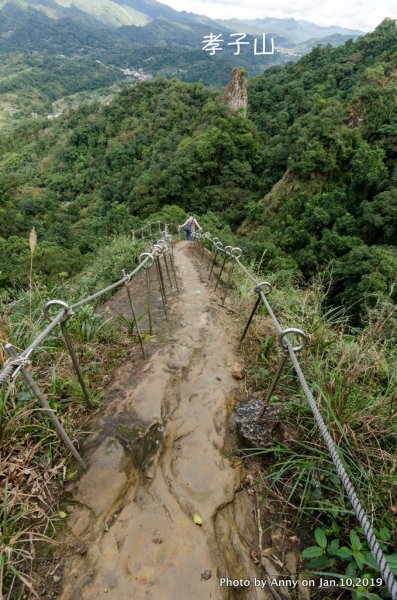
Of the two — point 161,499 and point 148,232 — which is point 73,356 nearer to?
point 161,499

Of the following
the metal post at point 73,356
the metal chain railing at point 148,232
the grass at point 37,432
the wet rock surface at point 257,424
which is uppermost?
the metal post at point 73,356

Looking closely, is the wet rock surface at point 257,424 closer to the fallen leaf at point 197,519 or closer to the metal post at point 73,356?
the fallen leaf at point 197,519

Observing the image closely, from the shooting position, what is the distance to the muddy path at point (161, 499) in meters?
1.74

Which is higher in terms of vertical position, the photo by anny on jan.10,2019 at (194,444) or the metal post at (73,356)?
the metal post at (73,356)

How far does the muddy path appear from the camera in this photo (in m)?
1.74

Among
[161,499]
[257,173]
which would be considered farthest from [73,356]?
[257,173]

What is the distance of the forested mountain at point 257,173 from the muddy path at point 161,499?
2433mm

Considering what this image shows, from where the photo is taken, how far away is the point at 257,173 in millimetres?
32969

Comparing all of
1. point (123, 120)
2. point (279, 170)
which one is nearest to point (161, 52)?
point (123, 120)

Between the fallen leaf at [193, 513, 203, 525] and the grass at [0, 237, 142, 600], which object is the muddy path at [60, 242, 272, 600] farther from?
the grass at [0, 237, 142, 600]

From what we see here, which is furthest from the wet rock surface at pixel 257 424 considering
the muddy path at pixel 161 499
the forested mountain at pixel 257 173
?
the forested mountain at pixel 257 173

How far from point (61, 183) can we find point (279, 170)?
34154 millimetres

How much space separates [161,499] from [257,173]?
113 ft

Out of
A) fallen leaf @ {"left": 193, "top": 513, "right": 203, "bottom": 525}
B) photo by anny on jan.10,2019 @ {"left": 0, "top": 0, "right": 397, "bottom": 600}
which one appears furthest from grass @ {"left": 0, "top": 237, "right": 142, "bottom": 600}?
fallen leaf @ {"left": 193, "top": 513, "right": 203, "bottom": 525}
